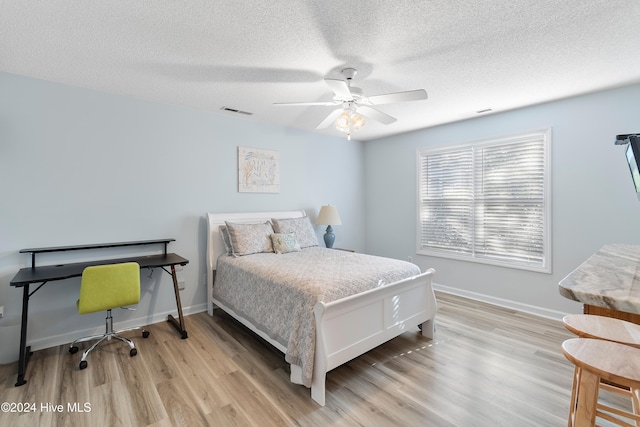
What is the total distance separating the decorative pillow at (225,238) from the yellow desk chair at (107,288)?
1109 millimetres

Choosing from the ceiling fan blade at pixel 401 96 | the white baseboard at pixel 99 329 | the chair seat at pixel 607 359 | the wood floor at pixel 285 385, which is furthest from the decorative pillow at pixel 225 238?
the chair seat at pixel 607 359

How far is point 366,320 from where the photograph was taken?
2328 mm

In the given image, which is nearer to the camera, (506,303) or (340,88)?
(340,88)

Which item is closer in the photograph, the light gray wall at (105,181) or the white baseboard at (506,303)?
the light gray wall at (105,181)

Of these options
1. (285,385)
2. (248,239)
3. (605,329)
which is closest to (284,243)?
(248,239)

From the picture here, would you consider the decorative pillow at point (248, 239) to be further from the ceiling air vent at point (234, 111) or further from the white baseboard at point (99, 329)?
the ceiling air vent at point (234, 111)

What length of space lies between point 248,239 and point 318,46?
86.4 inches

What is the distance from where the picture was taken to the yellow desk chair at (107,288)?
7.64 feet

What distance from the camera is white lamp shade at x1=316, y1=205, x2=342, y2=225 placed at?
4418mm

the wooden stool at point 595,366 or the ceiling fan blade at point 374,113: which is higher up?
the ceiling fan blade at point 374,113

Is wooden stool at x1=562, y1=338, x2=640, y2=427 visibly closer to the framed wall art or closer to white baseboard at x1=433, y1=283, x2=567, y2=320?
white baseboard at x1=433, y1=283, x2=567, y2=320

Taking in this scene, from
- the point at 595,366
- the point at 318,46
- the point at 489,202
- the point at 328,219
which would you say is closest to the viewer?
the point at 595,366

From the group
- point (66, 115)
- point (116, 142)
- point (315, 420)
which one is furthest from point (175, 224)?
point (315, 420)

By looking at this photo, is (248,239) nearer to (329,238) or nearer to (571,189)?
(329,238)
